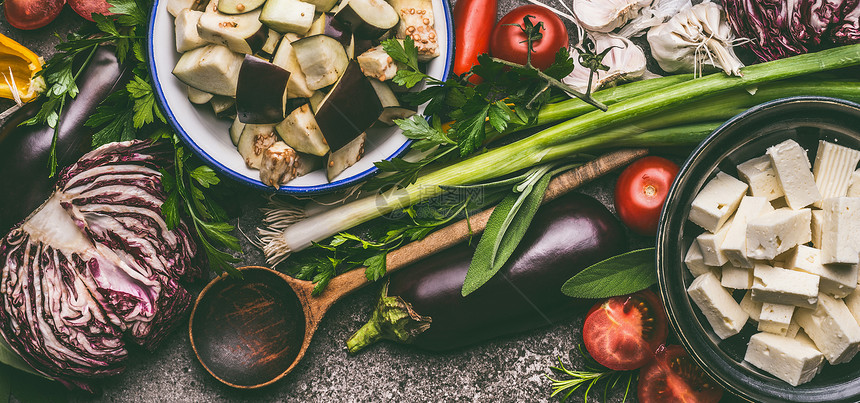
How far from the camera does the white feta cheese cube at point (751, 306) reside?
1.51 metres

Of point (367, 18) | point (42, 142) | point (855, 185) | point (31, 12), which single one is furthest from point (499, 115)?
point (31, 12)

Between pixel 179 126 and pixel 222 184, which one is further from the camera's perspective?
pixel 222 184

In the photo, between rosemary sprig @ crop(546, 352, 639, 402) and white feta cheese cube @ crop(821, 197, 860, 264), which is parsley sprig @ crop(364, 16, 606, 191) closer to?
white feta cheese cube @ crop(821, 197, 860, 264)

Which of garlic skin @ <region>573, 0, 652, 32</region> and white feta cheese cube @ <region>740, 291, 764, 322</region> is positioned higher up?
garlic skin @ <region>573, 0, 652, 32</region>

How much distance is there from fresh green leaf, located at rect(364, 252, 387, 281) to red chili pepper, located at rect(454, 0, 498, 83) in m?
0.67

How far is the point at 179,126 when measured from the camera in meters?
1.48

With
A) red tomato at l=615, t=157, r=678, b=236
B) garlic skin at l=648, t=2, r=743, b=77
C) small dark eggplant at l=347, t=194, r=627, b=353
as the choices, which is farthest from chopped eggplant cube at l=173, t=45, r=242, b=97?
garlic skin at l=648, t=2, r=743, b=77

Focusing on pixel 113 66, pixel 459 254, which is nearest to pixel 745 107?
pixel 459 254

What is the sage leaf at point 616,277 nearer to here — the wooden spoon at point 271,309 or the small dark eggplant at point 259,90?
the wooden spoon at point 271,309

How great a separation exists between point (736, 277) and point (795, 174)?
1.04 ft

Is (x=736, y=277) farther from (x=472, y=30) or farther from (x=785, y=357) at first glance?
(x=472, y=30)

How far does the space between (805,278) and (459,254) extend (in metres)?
0.96

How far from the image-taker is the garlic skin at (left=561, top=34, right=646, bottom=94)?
172 cm

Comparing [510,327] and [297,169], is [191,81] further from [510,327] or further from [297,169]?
[510,327]
